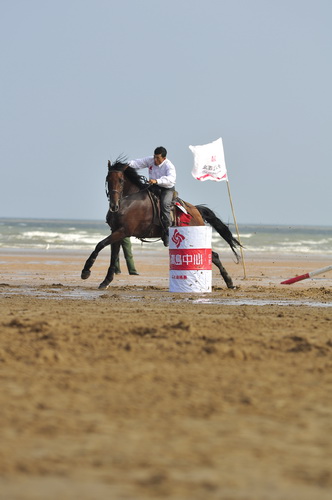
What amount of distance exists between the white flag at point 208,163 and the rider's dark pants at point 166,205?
3.44m

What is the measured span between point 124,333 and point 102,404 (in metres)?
2.66

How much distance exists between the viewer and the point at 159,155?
48.3 ft

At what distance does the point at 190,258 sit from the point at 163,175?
5.57 feet

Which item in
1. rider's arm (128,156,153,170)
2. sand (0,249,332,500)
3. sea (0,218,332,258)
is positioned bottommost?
sand (0,249,332,500)

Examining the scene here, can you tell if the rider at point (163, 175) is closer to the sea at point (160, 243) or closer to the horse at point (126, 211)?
the horse at point (126, 211)

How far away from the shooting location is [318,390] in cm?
536

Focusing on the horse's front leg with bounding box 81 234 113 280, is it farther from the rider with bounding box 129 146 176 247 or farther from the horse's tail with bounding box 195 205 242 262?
the horse's tail with bounding box 195 205 242 262

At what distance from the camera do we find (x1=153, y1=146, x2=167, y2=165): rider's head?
14711 millimetres

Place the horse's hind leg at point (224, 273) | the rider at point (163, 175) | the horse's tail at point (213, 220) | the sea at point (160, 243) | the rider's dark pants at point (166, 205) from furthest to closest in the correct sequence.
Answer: the sea at point (160, 243)
the horse's tail at point (213, 220)
the horse's hind leg at point (224, 273)
the rider's dark pants at point (166, 205)
the rider at point (163, 175)

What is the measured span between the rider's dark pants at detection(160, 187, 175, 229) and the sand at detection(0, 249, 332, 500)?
17.1ft

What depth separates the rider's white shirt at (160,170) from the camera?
48.3ft

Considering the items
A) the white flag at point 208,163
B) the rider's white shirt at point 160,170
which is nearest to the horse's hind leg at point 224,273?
the rider's white shirt at point 160,170

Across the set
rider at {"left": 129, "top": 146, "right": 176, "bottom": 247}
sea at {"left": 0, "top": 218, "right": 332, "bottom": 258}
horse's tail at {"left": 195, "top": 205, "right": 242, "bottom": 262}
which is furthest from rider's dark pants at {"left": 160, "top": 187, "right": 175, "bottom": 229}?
sea at {"left": 0, "top": 218, "right": 332, "bottom": 258}

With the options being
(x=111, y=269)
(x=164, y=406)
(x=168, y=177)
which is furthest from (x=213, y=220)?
(x=164, y=406)
